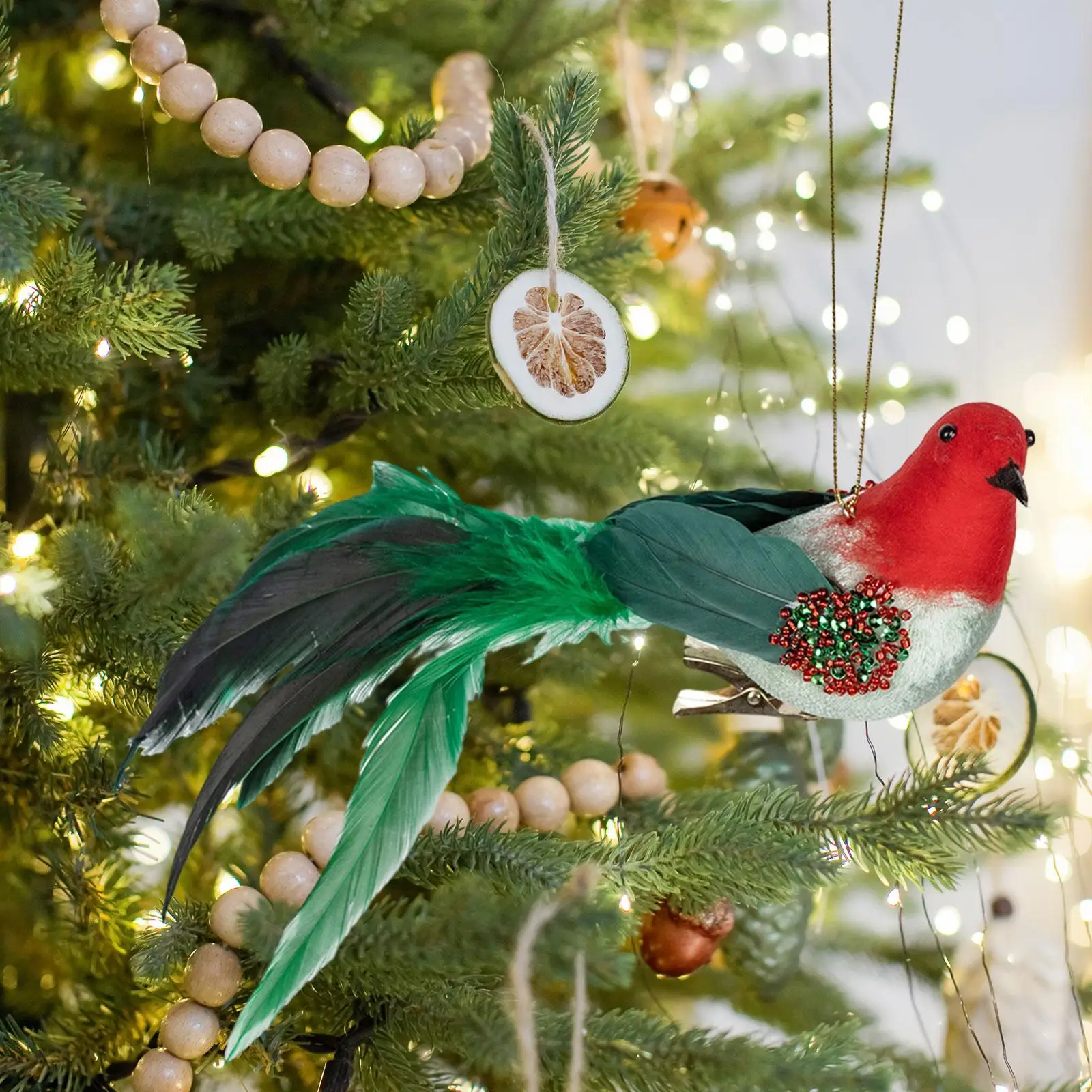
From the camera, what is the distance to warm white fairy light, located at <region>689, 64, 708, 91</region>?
40.9 inches

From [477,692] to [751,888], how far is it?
0.52 feet

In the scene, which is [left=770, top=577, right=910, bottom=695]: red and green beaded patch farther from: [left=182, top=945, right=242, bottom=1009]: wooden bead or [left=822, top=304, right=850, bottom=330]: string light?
[left=822, top=304, right=850, bottom=330]: string light

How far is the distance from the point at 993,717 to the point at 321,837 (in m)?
0.34

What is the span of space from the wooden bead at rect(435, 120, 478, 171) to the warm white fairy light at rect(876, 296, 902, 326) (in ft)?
1.94

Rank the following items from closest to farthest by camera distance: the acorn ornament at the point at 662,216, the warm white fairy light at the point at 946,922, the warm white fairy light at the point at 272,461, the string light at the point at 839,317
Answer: the warm white fairy light at the point at 272,461, the acorn ornament at the point at 662,216, the warm white fairy light at the point at 946,922, the string light at the point at 839,317

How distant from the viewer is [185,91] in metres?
0.52

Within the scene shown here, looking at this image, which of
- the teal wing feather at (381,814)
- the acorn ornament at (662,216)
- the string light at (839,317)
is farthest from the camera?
the string light at (839,317)

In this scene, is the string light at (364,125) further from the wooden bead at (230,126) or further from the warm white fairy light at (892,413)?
the warm white fairy light at (892,413)

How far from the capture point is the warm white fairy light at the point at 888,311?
108 centimetres

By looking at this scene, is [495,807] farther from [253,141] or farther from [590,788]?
[253,141]

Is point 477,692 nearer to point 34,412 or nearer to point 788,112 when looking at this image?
point 34,412

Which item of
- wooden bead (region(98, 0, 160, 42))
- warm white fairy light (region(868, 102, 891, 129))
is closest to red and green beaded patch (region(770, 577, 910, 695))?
wooden bead (region(98, 0, 160, 42))

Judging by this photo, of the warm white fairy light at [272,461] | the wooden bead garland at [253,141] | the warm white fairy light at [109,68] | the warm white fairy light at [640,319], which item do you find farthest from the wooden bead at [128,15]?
the warm white fairy light at [640,319]

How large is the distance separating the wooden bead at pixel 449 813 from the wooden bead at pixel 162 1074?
0.51 feet
